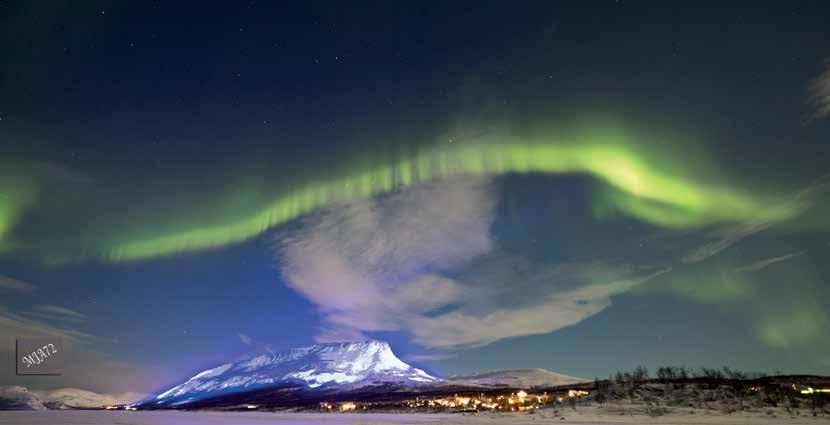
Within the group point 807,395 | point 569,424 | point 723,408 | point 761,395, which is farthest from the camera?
point 807,395

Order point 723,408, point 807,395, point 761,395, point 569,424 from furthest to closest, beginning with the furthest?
point 807,395
point 761,395
point 723,408
point 569,424

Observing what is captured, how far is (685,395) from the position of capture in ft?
424

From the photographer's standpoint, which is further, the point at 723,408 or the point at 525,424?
the point at 723,408

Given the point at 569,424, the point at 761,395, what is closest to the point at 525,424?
the point at 569,424

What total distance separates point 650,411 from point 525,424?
4128cm

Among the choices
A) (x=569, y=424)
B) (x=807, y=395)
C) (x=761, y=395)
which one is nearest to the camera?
(x=569, y=424)

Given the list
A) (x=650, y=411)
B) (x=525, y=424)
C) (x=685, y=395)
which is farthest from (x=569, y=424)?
(x=685, y=395)

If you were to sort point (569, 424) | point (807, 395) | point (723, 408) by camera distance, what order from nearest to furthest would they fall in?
point (569, 424) < point (723, 408) < point (807, 395)

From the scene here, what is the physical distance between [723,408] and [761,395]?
23505mm

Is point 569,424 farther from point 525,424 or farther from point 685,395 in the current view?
point 685,395

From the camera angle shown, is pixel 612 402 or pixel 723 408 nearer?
pixel 723 408

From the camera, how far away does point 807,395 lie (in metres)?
136

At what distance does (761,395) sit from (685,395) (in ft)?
59.2

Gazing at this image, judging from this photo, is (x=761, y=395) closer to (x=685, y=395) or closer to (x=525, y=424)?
(x=685, y=395)
